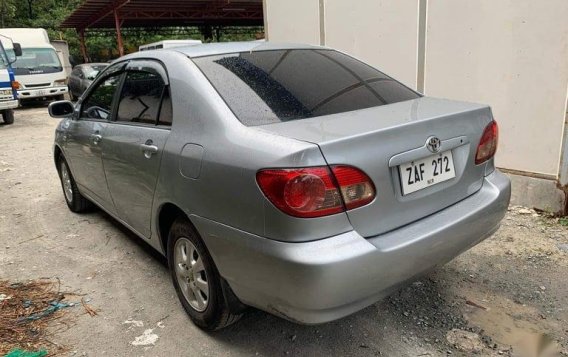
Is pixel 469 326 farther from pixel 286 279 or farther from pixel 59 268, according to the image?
pixel 59 268

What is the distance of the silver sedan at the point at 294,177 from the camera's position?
1911 mm

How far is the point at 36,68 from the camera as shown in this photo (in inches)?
619

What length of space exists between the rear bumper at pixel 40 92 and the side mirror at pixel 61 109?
42.3 feet

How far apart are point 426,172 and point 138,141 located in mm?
1743

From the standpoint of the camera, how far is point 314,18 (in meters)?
6.25

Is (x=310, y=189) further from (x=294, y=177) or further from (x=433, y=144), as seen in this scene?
(x=433, y=144)

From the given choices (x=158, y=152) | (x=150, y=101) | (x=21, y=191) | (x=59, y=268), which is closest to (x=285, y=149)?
(x=158, y=152)

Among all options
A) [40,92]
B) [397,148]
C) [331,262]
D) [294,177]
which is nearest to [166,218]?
[294,177]

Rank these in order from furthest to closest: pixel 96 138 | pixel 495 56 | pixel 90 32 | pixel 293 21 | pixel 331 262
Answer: pixel 90 32, pixel 293 21, pixel 495 56, pixel 96 138, pixel 331 262

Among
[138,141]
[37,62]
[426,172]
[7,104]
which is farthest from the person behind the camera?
[37,62]

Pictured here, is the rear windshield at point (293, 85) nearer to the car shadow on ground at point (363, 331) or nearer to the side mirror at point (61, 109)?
the car shadow on ground at point (363, 331)

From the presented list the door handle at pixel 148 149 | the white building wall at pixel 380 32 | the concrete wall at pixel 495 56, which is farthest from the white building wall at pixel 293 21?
the door handle at pixel 148 149

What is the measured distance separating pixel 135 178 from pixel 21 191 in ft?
12.4

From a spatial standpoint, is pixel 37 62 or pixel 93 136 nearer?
pixel 93 136
